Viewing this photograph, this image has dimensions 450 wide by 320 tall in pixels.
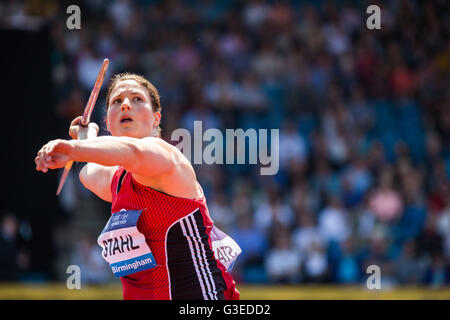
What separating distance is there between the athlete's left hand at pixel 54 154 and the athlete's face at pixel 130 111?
1.00 meters

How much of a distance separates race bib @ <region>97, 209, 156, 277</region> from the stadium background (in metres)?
5.46

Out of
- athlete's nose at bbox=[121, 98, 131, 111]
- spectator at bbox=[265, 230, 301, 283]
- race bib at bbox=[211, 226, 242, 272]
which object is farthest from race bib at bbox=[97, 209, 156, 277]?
spectator at bbox=[265, 230, 301, 283]

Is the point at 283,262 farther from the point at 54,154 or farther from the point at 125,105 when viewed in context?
the point at 54,154

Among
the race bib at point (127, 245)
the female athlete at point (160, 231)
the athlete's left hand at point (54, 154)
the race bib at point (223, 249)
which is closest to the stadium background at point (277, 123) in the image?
the race bib at point (223, 249)

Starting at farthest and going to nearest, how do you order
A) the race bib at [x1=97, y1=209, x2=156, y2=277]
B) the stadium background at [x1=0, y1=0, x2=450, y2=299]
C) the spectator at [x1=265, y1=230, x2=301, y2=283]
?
the spectator at [x1=265, y1=230, x2=301, y2=283] → the stadium background at [x1=0, y1=0, x2=450, y2=299] → the race bib at [x1=97, y1=209, x2=156, y2=277]

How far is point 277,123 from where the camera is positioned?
1309 centimetres

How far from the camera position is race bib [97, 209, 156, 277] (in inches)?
156

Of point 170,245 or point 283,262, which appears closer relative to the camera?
point 170,245

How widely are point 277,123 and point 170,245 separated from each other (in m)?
9.22

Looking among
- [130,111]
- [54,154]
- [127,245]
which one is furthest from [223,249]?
[54,154]

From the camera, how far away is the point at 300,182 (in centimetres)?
1252

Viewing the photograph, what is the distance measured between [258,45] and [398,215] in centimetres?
425

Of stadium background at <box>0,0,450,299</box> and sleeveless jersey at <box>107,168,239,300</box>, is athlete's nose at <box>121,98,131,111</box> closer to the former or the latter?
sleeveless jersey at <box>107,168,239,300</box>
